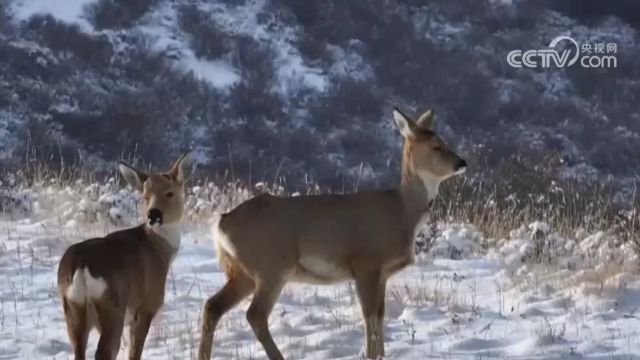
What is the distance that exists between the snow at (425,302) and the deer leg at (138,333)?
1.35 ft

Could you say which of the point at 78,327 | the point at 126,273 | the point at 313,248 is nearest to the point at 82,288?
the point at 78,327

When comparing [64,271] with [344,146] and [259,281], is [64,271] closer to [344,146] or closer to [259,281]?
[259,281]

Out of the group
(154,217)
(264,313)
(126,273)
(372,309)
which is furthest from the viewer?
(154,217)

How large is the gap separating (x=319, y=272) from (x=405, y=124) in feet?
3.73

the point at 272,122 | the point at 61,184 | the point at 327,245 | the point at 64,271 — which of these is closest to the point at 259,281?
the point at 327,245

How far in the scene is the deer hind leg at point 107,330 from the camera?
675cm

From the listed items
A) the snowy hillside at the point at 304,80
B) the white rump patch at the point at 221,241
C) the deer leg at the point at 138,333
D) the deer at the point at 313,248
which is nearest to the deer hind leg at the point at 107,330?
the deer leg at the point at 138,333

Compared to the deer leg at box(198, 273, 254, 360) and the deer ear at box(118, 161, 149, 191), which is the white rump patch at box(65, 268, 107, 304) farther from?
the deer ear at box(118, 161, 149, 191)

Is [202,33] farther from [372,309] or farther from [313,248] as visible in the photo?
[372,309]

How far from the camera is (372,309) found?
754 cm

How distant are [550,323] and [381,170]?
116 feet

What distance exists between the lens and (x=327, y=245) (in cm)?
771

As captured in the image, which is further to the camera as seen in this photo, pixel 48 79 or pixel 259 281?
pixel 48 79

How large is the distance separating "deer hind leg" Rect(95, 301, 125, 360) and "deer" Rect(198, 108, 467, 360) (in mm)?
769
